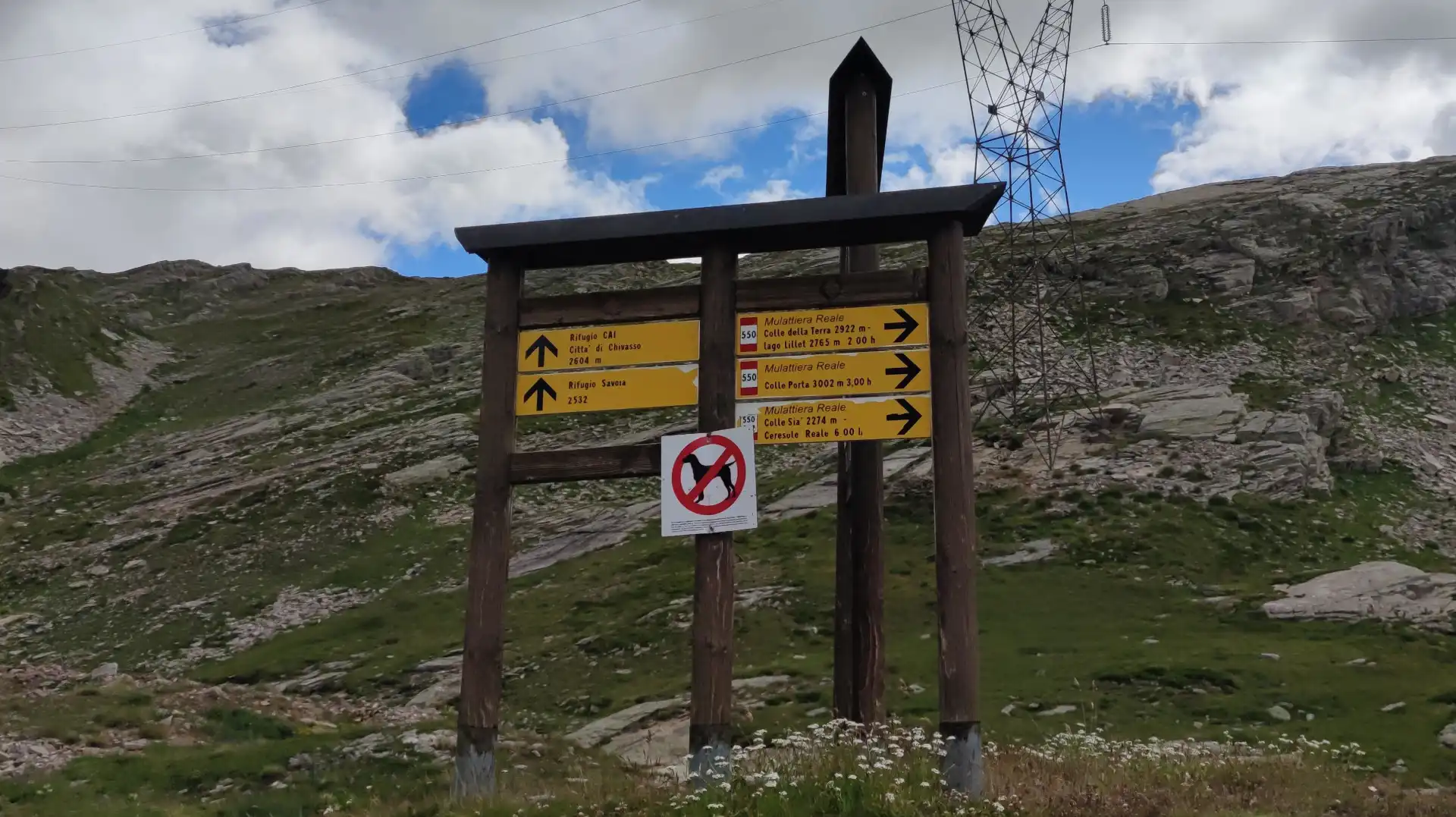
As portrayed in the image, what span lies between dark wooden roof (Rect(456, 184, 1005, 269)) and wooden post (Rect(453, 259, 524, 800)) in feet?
1.28

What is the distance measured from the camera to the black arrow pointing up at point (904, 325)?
394 inches

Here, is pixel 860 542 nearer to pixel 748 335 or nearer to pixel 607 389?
pixel 748 335

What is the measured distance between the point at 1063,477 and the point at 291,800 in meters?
26.5

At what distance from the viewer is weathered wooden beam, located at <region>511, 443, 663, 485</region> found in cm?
1040

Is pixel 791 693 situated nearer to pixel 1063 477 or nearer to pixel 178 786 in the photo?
pixel 178 786

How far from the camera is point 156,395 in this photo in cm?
6950

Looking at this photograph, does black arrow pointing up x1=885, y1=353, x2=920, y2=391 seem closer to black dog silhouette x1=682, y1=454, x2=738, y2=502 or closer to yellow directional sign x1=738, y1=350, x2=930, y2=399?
yellow directional sign x1=738, y1=350, x2=930, y2=399

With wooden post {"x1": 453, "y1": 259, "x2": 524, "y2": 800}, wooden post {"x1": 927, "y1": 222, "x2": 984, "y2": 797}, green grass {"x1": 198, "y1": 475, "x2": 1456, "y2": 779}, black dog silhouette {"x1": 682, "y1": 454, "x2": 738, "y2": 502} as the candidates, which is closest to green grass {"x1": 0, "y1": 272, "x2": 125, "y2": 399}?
green grass {"x1": 198, "y1": 475, "x2": 1456, "y2": 779}

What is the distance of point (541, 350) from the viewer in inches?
433

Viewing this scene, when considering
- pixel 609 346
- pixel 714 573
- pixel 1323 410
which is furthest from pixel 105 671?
pixel 1323 410

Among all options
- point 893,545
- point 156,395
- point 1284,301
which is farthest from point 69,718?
point 156,395

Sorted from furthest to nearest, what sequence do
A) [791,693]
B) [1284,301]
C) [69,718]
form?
1. [1284,301]
2. [791,693]
3. [69,718]

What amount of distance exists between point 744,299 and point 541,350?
2.22 metres

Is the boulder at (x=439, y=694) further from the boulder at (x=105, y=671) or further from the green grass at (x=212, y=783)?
the boulder at (x=105, y=671)
